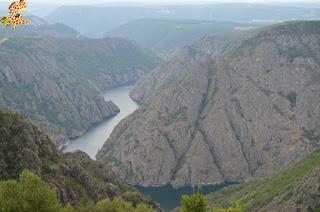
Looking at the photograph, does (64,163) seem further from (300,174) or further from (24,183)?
(300,174)

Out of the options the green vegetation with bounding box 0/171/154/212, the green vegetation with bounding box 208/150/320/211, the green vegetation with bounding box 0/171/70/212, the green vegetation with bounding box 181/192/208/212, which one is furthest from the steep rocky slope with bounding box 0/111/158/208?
the green vegetation with bounding box 181/192/208/212

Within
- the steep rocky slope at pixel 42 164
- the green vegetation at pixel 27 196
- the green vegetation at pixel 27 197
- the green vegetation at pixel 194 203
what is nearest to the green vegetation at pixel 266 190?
the steep rocky slope at pixel 42 164

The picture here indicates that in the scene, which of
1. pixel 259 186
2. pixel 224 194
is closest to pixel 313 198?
pixel 259 186

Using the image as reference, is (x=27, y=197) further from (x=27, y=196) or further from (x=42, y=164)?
(x=42, y=164)

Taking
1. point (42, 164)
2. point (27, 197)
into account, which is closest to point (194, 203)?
point (27, 197)

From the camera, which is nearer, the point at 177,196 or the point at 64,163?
the point at 64,163

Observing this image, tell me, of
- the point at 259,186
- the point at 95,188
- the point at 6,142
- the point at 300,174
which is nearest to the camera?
the point at 6,142

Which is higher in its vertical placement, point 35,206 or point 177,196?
point 35,206
